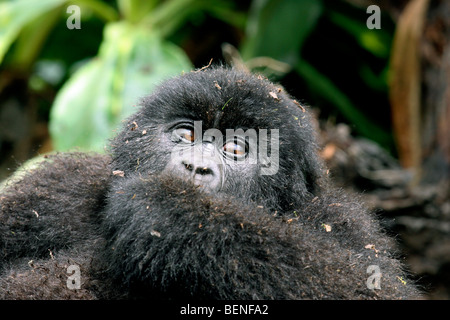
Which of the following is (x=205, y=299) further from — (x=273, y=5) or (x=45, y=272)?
(x=273, y=5)

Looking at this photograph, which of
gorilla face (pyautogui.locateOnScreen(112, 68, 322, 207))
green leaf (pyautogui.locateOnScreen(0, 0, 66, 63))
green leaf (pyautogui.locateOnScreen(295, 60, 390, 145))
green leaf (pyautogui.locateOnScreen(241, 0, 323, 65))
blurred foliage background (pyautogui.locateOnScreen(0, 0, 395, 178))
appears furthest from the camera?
green leaf (pyautogui.locateOnScreen(295, 60, 390, 145))

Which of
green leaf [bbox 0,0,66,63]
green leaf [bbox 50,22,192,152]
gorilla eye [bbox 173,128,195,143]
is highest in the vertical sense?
green leaf [bbox 0,0,66,63]

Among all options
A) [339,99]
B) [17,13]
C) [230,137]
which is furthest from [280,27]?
[230,137]

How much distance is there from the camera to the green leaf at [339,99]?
7.92m

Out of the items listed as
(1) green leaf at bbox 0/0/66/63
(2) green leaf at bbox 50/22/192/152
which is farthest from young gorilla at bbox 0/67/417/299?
(1) green leaf at bbox 0/0/66/63

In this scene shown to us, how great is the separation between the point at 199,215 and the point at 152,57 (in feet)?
13.4

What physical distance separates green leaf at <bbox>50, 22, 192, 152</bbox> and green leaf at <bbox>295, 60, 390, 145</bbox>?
7.14 ft

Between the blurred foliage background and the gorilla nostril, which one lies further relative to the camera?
the blurred foliage background

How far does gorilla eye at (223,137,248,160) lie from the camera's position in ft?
11.4

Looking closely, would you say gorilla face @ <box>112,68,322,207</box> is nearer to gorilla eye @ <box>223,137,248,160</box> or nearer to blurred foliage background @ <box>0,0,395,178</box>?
gorilla eye @ <box>223,137,248,160</box>

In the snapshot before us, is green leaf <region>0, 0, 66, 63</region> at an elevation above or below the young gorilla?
above

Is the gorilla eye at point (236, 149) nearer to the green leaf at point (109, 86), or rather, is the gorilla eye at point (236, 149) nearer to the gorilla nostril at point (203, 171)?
the gorilla nostril at point (203, 171)
